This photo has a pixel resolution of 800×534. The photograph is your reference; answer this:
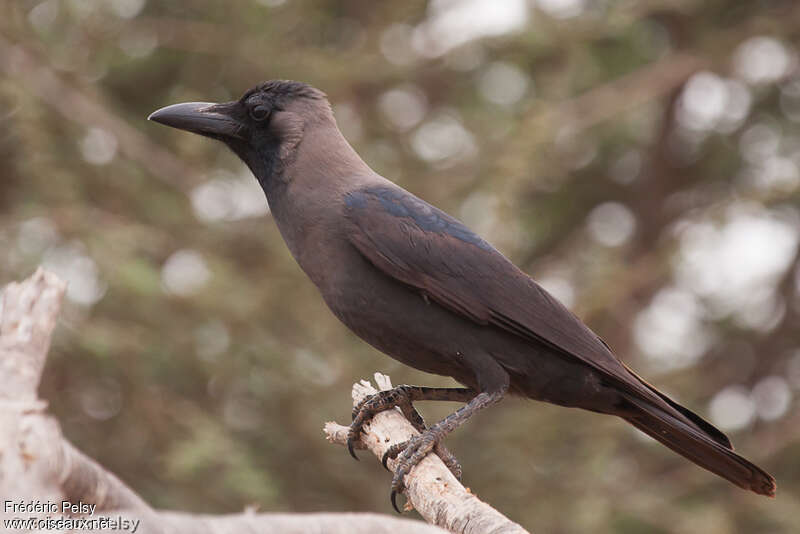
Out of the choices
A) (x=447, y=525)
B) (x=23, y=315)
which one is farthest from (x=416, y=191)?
(x=23, y=315)

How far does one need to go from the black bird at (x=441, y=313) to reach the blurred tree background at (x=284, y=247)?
1487 millimetres

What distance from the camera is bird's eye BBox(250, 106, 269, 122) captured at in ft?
13.1

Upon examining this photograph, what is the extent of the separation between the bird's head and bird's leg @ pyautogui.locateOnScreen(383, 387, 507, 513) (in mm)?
1226

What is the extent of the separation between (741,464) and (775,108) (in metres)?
5.81

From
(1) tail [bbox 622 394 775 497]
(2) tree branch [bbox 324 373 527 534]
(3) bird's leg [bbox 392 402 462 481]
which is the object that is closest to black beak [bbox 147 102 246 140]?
(2) tree branch [bbox 324 373 527 534]

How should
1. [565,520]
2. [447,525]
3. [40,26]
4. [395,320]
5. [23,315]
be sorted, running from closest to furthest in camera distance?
1. [23,315]
2. [447,525]
3. [395,320]
4. [565,520]
5. [40,26]

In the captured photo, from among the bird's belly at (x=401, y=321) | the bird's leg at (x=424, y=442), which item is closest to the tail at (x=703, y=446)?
the bird's leg at (x=424, y=442)

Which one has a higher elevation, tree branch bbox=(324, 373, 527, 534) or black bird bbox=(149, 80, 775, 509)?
black bird bbox=(149, 80, 775, 509)

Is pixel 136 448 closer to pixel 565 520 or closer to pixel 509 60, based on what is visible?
pixel 565 520

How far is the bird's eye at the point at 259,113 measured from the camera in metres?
4.01

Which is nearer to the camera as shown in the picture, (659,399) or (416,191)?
(659,399)

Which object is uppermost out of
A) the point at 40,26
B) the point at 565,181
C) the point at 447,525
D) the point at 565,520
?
the point at 565,181

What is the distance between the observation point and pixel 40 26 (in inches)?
244

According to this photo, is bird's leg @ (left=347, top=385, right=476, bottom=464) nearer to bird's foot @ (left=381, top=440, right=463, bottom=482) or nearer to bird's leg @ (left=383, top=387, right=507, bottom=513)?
bird's foot @ (left=381, top=440, right=463, bottom=482)
